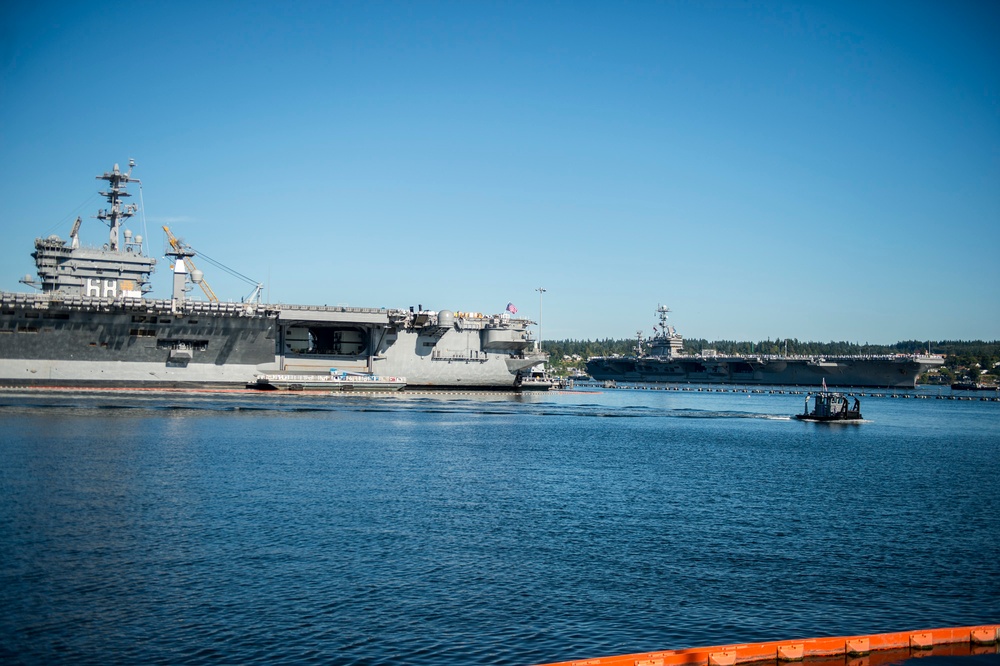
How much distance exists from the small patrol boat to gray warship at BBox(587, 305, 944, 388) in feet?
152

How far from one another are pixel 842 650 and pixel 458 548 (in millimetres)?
6710

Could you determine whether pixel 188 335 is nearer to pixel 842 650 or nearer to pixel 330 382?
pixel 330 382

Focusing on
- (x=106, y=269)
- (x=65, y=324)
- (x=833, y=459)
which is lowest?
(x=833, y=459)

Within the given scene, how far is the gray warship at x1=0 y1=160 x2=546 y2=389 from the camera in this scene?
49.2 meters

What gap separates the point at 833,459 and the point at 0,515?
24.9m

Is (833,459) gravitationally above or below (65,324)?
below

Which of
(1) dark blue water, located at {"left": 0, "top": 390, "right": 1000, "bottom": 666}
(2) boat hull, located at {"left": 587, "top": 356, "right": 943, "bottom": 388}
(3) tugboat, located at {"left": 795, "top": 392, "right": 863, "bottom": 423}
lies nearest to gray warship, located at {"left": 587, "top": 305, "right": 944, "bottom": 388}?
(2) boat hull, located at {"left": 587, "top": 356, "right": 943, "bottom": 388}

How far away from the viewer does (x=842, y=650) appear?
922 cm

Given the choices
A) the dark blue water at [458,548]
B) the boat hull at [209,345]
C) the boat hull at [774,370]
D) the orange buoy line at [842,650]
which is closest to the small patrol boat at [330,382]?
the boat hull at [209,345]

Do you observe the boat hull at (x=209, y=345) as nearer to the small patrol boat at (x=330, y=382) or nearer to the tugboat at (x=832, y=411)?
the small patrol boat at (x=330, y=382)

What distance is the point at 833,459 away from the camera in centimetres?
2900

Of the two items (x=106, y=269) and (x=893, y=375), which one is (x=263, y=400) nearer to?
(x=106, y=269)

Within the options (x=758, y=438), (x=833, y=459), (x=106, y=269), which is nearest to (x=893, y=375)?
(x=758, y=438)

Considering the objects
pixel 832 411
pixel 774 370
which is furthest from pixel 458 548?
pixel 774 370
